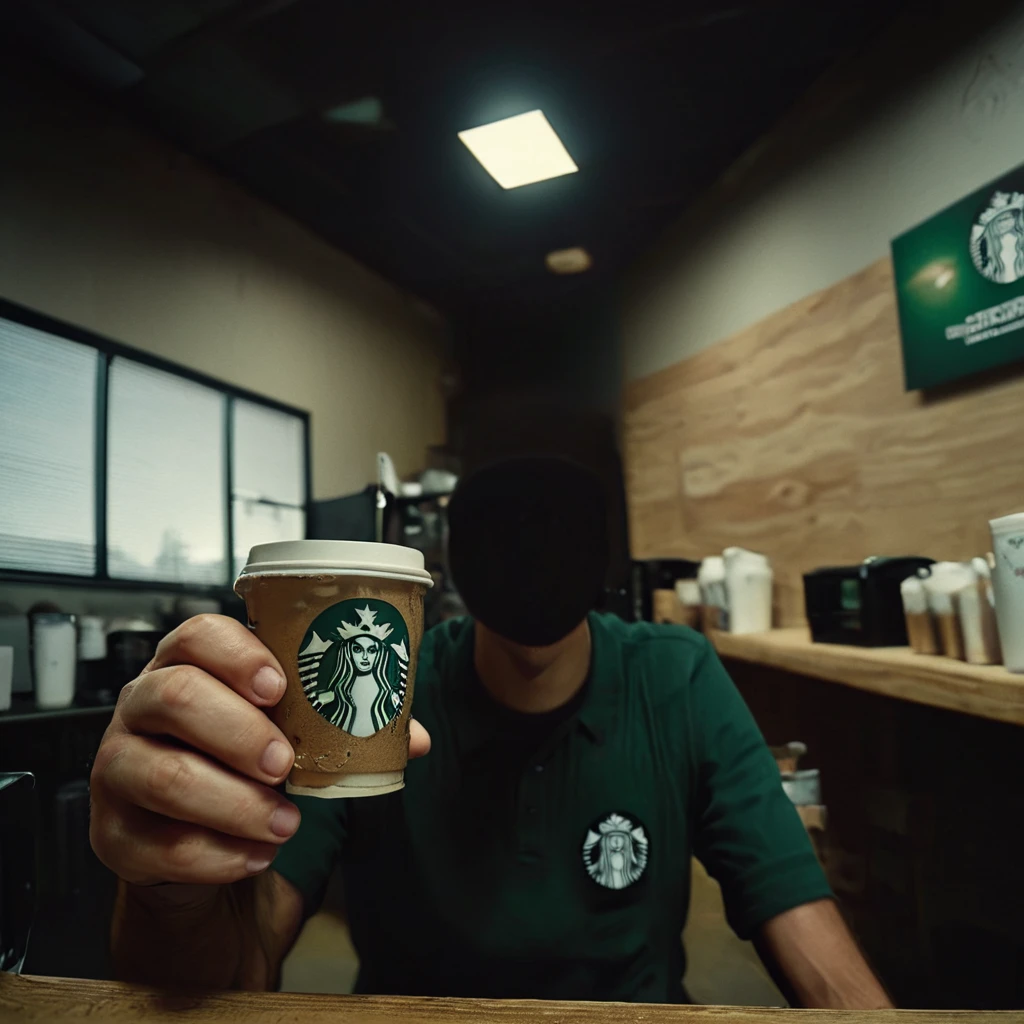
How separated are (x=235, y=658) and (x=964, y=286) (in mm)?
855

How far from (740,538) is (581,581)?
32cm

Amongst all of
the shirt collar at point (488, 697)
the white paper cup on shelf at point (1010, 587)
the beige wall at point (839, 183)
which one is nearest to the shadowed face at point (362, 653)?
the shirt collar at point (488, 697)

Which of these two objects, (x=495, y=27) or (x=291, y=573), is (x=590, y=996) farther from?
(x=495, y=27)

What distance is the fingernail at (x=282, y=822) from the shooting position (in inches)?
19.9

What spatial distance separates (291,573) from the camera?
0.49 m

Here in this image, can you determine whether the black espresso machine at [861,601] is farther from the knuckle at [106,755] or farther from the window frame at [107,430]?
the knuckle at [106,755]

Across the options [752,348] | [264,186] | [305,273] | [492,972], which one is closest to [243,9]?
[264,186]

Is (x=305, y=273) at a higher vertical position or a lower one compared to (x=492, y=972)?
higher

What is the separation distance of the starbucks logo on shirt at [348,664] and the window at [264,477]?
388 millimetres

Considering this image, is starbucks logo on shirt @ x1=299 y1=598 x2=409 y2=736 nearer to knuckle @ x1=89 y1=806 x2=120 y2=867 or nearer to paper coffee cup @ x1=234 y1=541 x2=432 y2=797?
paper coffee cup @ x1=234 y1=541 x2=432 y2=797

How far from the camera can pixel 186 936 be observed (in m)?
0.62

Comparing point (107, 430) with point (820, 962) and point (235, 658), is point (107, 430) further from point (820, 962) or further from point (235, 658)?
point (820, 962)

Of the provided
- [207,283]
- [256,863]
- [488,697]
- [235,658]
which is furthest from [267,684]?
[207,283]

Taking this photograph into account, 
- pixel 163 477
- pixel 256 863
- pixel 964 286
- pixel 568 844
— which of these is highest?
pixel 964 286
